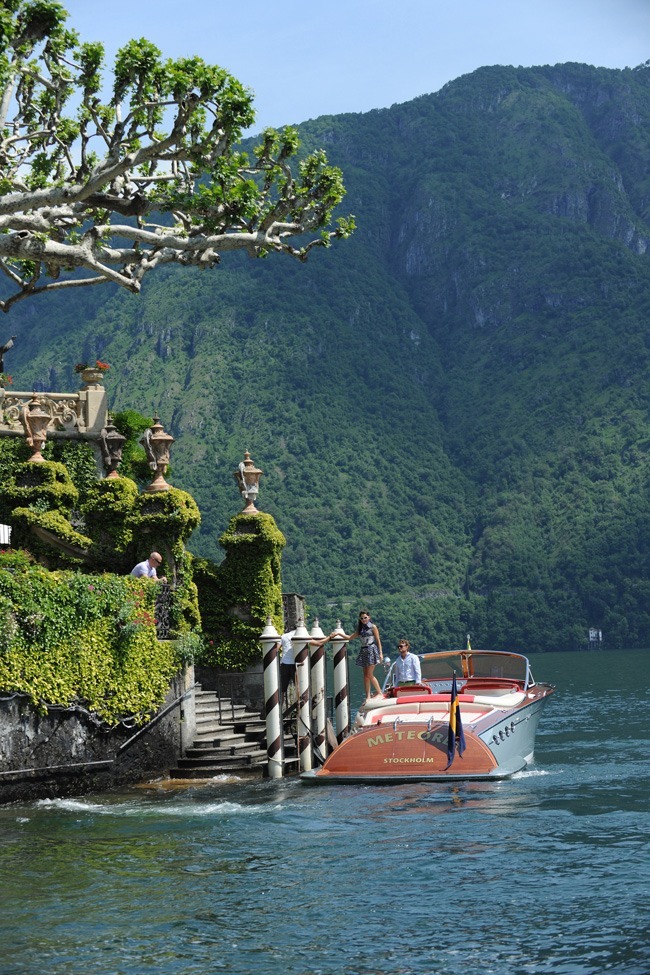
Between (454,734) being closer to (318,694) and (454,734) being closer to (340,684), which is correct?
(318,694)

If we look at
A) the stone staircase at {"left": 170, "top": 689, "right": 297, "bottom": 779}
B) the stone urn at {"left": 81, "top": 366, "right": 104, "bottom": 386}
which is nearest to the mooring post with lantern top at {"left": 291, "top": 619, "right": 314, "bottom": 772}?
the stone staircase at {"left": 170, "top": 689, "right": 297, "bottom": 779}

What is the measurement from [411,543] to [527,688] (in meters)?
156

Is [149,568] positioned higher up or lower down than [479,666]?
higher up

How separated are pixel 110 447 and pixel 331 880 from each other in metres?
17.7

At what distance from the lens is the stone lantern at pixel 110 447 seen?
31734mm

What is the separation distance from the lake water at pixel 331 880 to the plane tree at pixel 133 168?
8535 millimetres

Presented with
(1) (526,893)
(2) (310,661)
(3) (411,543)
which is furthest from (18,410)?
(3) (411,543)

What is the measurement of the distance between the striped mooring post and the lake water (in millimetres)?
2130

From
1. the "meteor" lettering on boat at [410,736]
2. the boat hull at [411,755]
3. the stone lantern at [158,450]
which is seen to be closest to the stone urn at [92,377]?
the stone lantern at [158,450]

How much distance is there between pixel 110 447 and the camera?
3181 centimetres

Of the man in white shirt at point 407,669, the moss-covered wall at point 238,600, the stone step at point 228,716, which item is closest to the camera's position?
the stone step at point 228,716

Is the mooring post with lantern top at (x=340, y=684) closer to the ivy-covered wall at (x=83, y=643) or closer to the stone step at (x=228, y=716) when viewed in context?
the stone step at (x=228, y=716)

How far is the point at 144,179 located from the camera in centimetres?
2138

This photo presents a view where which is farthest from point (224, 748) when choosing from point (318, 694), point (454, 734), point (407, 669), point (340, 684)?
point (454, 734)
